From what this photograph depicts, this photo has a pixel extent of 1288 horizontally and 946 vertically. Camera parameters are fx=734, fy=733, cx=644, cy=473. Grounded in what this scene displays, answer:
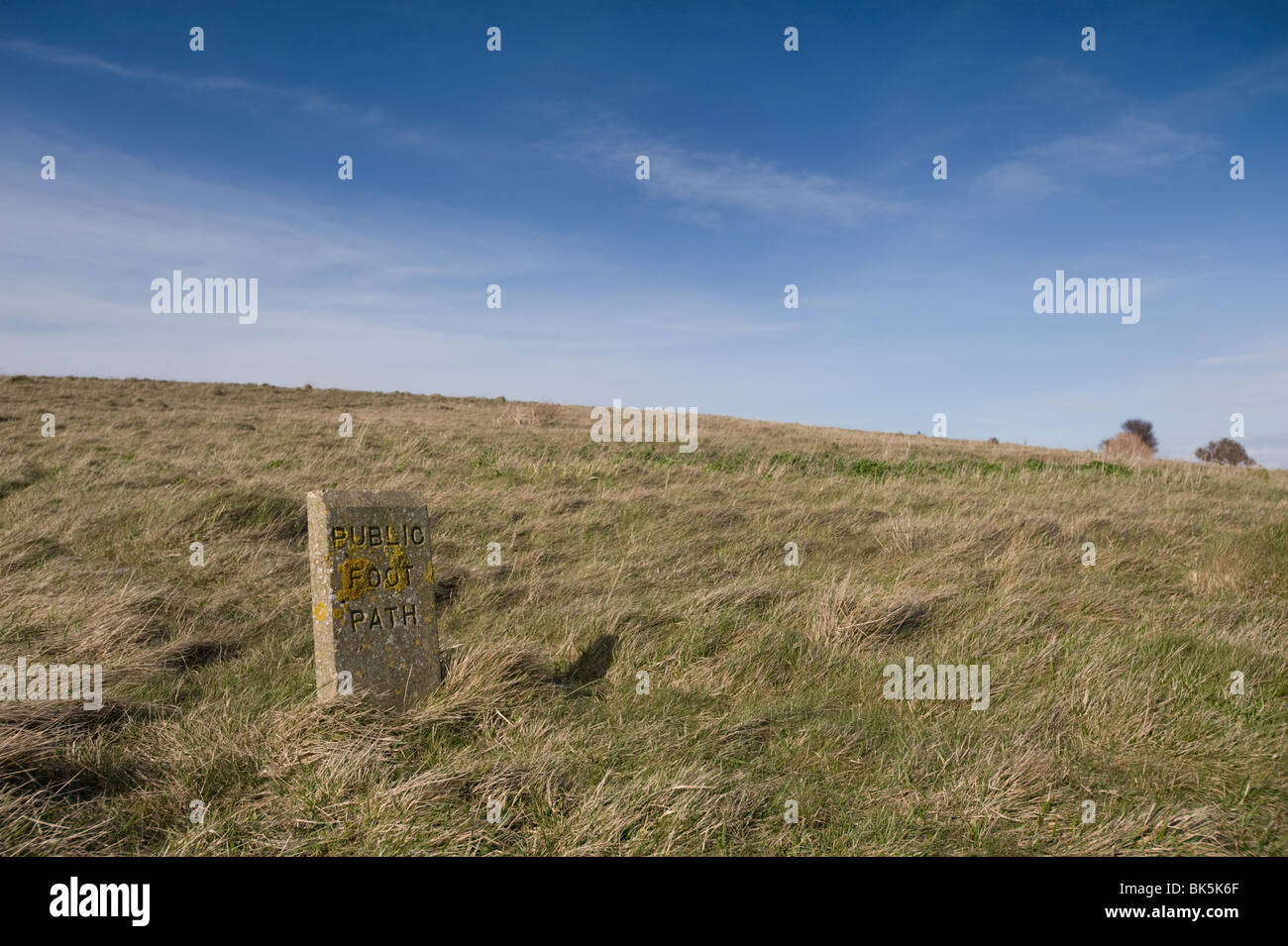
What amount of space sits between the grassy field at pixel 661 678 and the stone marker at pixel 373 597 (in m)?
0.25

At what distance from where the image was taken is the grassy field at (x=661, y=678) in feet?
11.0

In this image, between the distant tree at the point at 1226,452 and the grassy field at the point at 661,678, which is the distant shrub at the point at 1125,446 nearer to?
the distant tree at the point at 1226,452

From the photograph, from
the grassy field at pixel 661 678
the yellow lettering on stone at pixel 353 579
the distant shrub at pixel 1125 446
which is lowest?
the grassy field at pixel 661 678

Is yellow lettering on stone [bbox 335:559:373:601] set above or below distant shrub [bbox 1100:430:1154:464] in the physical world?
below

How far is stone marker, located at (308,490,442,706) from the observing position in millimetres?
4512

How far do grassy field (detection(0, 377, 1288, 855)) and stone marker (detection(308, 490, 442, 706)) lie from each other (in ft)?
0.83

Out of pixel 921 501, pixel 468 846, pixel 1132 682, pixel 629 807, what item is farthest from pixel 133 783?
pixel 921 501

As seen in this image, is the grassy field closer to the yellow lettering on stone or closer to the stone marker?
the stone marker

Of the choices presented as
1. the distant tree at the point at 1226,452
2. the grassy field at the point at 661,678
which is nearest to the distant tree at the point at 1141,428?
the distant tree at the point at 1226,452

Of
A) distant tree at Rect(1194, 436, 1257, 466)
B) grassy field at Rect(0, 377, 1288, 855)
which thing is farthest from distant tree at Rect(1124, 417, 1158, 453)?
grassy field at Rect(0, 377, 1288, 855)

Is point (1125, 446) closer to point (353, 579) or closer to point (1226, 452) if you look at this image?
point (1226, 452)

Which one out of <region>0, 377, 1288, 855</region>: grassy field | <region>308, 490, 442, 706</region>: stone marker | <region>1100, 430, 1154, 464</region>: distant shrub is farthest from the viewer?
<region>1100, 430, 1154, 464</region>: distant shrub

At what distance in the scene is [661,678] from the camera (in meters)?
5.18

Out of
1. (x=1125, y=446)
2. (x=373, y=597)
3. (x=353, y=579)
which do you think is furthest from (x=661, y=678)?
(x=1125, y=446)
